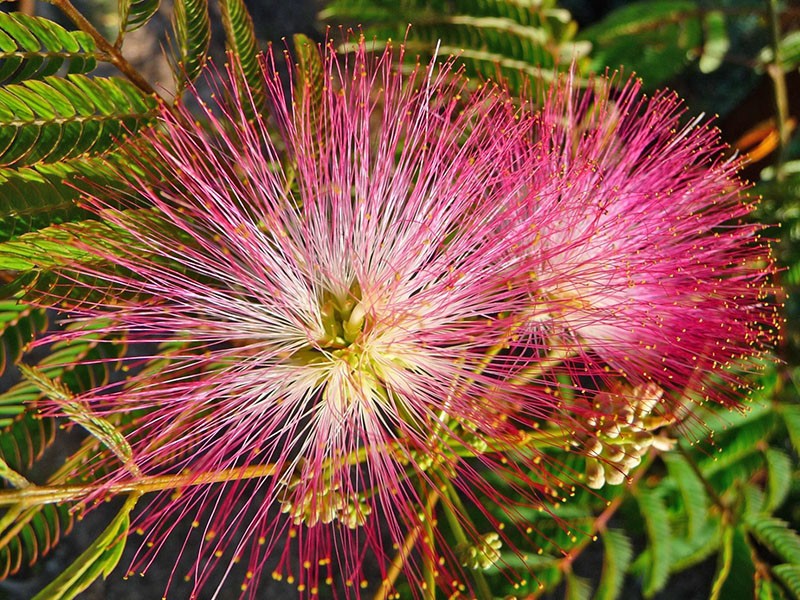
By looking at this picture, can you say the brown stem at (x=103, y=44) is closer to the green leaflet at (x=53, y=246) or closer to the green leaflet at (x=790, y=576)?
the green leaflet at (x=53, y=246)

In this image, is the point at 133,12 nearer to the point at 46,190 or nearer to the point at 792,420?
the point at 46,190

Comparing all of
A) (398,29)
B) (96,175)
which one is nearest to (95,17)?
(398,29)

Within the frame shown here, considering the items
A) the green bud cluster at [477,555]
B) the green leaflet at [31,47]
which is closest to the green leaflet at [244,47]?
the green leaflet at [31,47]

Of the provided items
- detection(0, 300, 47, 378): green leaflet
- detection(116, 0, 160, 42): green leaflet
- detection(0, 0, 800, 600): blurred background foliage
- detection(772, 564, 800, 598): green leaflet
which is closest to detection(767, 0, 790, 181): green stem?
detection(0, 0, 800, 600): blurred background foliage

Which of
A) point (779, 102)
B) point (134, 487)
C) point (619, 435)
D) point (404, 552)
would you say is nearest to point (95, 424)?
point (134, 487)

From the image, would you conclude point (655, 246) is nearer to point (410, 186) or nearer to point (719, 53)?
point (410, 186)

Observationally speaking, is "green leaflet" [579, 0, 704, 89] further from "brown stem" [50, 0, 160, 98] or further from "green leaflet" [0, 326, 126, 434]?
"green leaflet" [0, 326, 126, 434]
